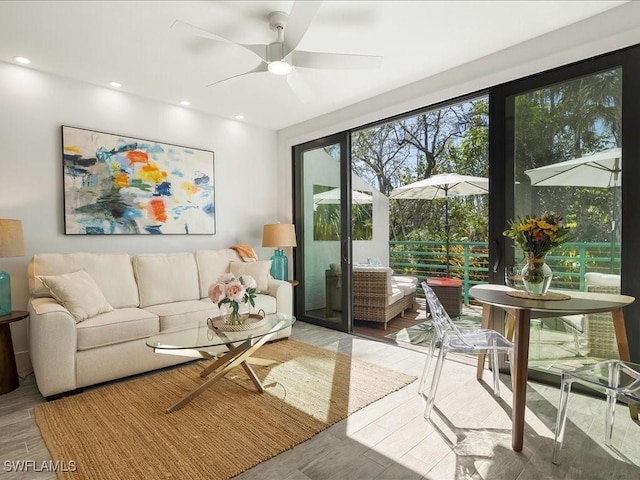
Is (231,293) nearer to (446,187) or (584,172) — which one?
(584,172)

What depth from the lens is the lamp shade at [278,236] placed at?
4.45m

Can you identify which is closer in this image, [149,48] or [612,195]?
[612,195]

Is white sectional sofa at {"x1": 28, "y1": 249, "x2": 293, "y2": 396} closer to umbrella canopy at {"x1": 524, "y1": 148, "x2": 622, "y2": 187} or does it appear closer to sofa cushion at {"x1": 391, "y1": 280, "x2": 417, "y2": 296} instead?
sofa cushion at {"x1": 391, "y1": 280, "x2": 417, "y2": 296}

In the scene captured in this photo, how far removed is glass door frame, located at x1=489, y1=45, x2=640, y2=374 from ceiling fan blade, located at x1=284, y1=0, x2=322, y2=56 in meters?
1.81

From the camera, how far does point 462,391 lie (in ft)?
8.55

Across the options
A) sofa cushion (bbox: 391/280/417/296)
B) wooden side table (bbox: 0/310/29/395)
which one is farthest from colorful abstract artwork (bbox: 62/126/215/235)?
sofa cushion (bbox: 391/280/417/296)

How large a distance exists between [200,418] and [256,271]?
1957 millimetres

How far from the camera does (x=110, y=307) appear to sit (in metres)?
3.05

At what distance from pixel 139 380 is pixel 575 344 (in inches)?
135

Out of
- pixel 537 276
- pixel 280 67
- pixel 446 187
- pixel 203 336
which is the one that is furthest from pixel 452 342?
pixel 446 187

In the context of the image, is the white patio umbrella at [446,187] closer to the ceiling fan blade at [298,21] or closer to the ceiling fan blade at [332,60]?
the ceiling fan blade at [332,60]

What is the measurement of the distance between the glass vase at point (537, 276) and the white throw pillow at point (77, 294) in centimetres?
326

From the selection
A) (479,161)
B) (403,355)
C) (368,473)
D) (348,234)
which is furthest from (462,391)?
(479,161)

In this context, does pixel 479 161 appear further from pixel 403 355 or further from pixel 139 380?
pixel 139 380
